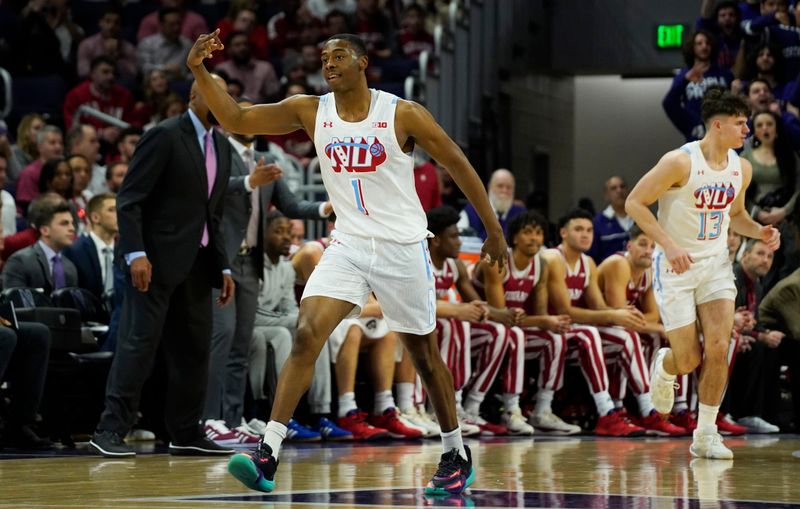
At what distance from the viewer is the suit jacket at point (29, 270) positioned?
852 centimetres

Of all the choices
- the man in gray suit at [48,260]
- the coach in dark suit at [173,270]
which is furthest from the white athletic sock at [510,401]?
the man in gray suit at [48,260]

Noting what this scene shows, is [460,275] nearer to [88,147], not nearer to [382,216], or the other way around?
[88,147]

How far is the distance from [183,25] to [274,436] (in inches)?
406

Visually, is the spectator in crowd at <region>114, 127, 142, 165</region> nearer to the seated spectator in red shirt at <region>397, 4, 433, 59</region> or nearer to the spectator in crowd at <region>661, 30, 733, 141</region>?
the seated spectator in red shirt at <region>397, 4, 433, 59</region>

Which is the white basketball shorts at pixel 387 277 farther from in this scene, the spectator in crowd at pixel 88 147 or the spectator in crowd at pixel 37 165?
the spectator in crowd at pixel 88 147

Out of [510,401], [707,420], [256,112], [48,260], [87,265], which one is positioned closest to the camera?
[256,112]

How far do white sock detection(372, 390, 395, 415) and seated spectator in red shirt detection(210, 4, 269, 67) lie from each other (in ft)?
20.1

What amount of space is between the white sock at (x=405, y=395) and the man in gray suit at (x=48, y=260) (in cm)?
221

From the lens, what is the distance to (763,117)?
11.9m

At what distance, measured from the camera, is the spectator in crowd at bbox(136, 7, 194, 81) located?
14.6 metres

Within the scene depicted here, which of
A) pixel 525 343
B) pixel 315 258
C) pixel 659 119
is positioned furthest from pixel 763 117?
pixel 659 119

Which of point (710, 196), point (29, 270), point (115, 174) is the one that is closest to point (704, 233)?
point (710, 196)

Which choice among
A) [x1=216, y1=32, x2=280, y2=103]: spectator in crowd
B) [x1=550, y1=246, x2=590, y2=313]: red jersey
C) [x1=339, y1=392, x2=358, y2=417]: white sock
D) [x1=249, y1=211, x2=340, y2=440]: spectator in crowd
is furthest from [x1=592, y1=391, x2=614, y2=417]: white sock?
[x1=216, y1=32, x2=280, y2=103]: spectator in crowd

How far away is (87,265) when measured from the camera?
353 inches
